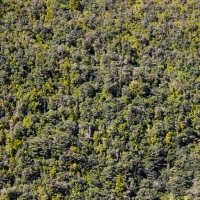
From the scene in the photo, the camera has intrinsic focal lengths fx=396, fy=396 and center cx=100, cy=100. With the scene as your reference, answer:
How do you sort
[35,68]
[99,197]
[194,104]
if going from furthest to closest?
1. [35,68]
2. [194,104]
3. [99,197]

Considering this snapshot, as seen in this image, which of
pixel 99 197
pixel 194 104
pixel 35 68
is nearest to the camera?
pixel 99 197

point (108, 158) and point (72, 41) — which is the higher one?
point (72, 41)

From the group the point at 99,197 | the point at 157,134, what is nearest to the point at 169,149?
the point at 157,134

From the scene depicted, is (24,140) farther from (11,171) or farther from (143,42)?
(143,42)

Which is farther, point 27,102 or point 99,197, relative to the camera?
point 27,102

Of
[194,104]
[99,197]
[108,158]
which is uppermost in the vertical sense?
[194,104]

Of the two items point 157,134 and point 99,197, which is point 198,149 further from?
point 99,197
